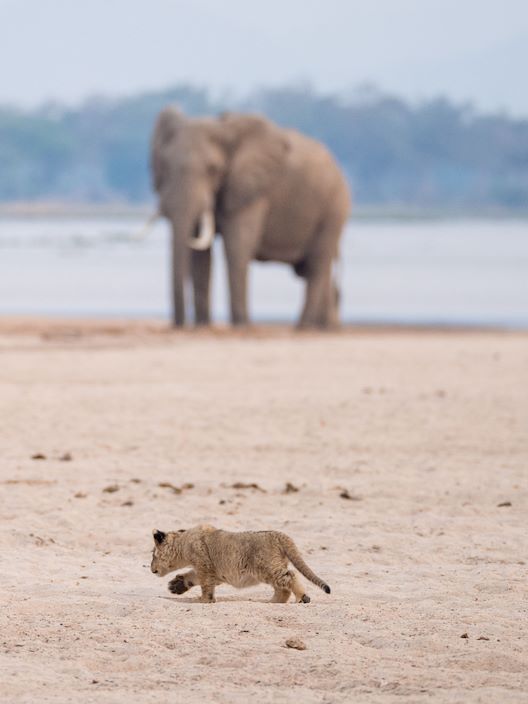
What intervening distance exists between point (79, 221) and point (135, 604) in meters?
101

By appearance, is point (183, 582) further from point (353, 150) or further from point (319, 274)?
point (353, 150)

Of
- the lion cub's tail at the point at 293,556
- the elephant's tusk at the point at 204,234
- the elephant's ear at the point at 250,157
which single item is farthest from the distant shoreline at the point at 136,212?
the lion cub's tail at the point at 293,556

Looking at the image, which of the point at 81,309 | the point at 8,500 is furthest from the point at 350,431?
the point at 81,309

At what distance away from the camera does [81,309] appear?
28141mm

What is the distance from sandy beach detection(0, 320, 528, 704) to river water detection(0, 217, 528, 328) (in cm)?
982

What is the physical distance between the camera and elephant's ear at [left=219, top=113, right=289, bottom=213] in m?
20.6

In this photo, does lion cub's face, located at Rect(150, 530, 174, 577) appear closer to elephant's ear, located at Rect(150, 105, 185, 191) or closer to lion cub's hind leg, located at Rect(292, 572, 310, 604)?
lion cub's hind leg, located at Rect(292, 572, 310, 604)

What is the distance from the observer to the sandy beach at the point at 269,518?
5273mm

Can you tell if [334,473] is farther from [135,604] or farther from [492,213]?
[492,213]

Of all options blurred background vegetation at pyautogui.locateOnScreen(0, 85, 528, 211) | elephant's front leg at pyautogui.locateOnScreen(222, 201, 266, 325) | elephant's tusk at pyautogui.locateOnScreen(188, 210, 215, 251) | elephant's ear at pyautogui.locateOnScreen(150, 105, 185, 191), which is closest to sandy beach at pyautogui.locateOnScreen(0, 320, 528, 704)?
elephant's tusk at pyautogui.locateOnScreen(188, 210, 215, 251)

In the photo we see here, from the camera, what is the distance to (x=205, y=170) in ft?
65.9

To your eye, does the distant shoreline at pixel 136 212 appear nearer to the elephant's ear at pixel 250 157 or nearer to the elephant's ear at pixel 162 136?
the elephant's ear at pixel 162 136

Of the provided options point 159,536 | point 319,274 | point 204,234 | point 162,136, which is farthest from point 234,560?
point 319,274

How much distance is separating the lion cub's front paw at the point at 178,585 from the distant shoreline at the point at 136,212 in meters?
104
